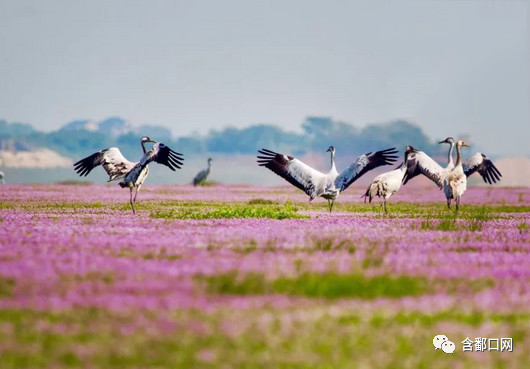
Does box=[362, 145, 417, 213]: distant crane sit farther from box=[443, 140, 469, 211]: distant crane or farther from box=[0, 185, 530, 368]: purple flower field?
box=[0, 185, 530, 368]: purple flower field

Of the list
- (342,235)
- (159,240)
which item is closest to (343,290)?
(159,240)

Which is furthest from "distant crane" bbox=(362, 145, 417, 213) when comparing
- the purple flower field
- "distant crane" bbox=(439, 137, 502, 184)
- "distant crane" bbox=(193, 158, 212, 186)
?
"distant crane" bbox=(193, 158, 212, 186)

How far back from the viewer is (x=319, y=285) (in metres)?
11.9

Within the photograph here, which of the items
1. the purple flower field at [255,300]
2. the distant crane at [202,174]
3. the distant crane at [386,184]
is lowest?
the purple flower field at [255,300]

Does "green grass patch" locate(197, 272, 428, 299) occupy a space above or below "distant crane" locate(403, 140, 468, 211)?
below

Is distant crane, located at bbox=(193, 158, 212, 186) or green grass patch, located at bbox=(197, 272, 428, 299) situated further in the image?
distant crane, located at bbox=(193, 158, 212, 186)

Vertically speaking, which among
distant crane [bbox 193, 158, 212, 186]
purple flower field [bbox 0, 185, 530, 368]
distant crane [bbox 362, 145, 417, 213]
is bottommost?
purple flower field [bbox 0, 185, 530, 368]

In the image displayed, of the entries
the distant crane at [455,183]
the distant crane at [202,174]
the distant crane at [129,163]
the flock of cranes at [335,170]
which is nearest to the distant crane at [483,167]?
the flock of cranes at [335,170]

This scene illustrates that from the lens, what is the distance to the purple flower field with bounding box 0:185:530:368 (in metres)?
8.78

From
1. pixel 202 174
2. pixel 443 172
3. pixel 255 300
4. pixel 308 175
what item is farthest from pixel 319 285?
pixel 202 174

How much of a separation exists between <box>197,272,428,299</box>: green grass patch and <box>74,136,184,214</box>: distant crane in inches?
602

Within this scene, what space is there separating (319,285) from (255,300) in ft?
4.47

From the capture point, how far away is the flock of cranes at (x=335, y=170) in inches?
1064

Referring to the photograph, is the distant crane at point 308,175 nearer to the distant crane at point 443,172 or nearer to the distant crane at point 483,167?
the distant crane at point 443,172
